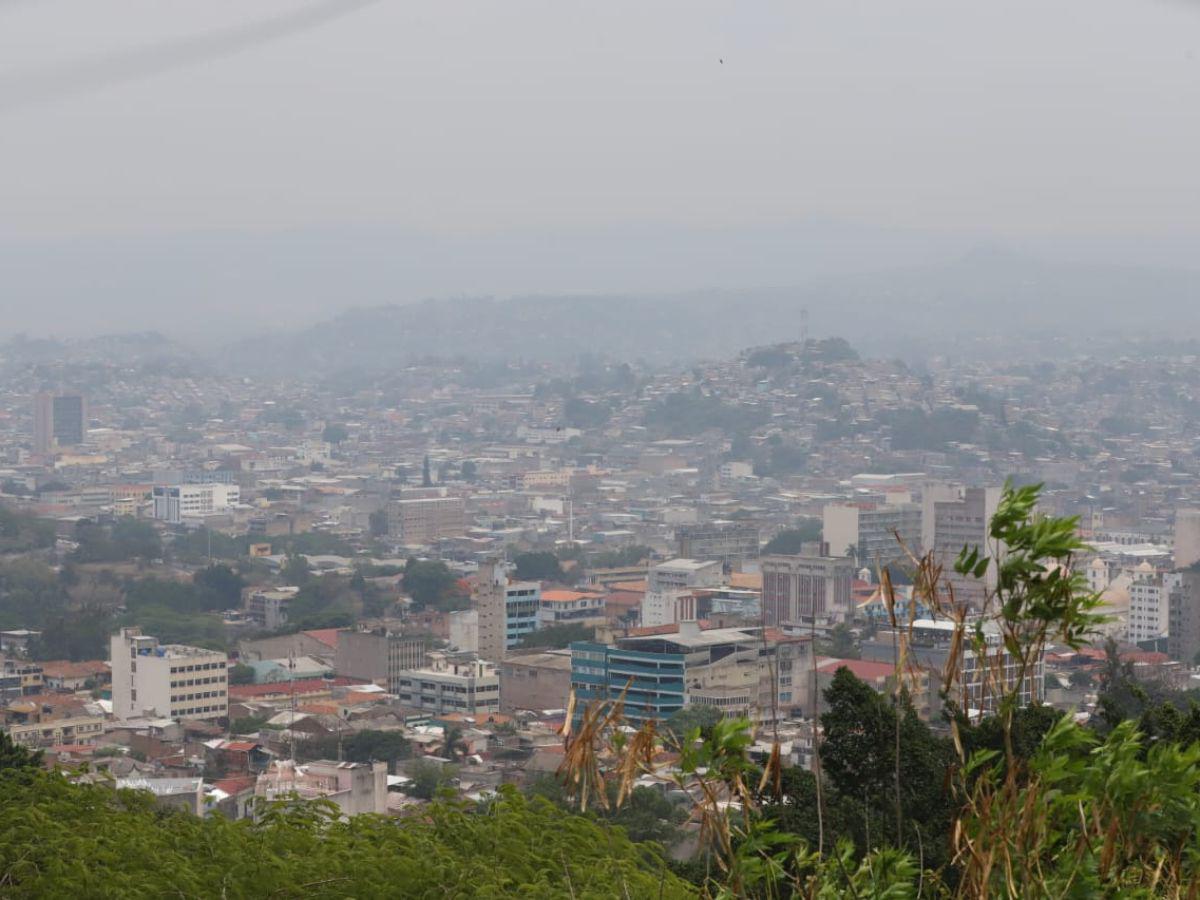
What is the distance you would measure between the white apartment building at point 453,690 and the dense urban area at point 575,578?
33mm

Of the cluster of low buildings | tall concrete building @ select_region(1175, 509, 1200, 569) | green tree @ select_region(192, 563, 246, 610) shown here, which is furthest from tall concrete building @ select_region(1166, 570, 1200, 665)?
green tree @ select_region(192, 563, 246, 610)

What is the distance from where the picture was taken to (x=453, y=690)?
13289mm

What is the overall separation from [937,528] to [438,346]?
34247mm

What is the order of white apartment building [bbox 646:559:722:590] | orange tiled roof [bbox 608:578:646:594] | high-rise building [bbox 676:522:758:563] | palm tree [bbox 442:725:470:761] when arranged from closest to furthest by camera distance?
palm tree [bbox 442:725:470:761], white apartment building [bbox 646:559:722:590], orange tiled roof [bbox 608:578:646:594], high-rise building [bbox 676:522:758:563]

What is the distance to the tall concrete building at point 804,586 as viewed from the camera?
18.2 m

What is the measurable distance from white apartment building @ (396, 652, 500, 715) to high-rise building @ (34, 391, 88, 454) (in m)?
23.6

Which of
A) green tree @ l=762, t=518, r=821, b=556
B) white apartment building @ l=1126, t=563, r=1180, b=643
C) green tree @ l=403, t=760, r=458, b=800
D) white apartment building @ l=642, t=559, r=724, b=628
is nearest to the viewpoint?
green tree @ l=403, t=760, r=458, b=800

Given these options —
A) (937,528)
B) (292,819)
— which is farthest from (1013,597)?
(937,528)

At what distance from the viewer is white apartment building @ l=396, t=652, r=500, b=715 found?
43.4 ft

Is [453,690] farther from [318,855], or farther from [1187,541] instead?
[318,855]

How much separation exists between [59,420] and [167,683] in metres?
24.8

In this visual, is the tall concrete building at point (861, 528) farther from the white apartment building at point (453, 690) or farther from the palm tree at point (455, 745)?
the palm tree at point (455, 745)

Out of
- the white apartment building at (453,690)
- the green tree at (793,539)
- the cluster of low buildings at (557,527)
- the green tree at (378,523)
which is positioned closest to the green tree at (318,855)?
the cluster of low buildings at (557,527)

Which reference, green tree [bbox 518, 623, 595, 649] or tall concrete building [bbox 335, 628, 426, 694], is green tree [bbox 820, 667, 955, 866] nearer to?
green tree [bbox 518, 623, 595, 649]
